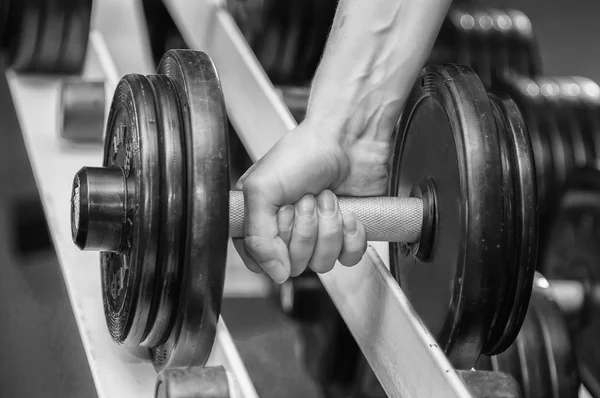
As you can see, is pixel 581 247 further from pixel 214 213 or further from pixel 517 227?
pixel 214 213

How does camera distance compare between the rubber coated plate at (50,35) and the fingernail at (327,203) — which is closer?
the fingernail at (327,203)

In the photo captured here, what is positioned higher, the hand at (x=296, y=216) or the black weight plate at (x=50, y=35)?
the black weight plate at (x=50, y=35)

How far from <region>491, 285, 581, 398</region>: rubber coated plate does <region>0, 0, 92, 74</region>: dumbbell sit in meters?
0.80

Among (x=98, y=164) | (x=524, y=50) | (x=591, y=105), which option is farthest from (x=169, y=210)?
(x=524, y=50)

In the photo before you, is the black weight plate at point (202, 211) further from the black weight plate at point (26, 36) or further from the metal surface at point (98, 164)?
the black weight plate at point (26, 36)

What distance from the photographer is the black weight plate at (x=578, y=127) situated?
171 cm

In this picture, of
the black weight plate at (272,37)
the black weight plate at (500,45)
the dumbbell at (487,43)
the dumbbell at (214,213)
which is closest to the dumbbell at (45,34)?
the black weight plate at (272,37)

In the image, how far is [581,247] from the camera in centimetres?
146

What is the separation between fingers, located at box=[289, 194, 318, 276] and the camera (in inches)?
35.2

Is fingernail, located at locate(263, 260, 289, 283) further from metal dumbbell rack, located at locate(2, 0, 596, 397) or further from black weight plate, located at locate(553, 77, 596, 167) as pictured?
black weight plate, located at locate(553, 77, 596, 167)

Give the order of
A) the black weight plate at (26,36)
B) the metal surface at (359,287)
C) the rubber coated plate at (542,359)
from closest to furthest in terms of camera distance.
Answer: the metal surface at (359,287), the rubber coated plate at (542,359), the black weight plate at (26,36)

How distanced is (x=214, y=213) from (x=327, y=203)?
0.15 metres

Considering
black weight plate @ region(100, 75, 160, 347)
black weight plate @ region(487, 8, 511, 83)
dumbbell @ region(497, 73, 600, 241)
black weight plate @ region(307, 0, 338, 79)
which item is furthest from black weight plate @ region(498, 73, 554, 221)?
black weight plate @ region(100, 75, 160, 347)

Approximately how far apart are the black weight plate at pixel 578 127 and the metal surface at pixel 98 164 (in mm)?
692
